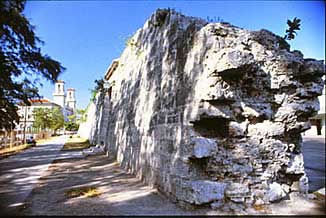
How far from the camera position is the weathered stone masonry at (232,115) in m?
3.96

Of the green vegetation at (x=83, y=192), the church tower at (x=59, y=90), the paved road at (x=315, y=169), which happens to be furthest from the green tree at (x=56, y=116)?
the paved road at (x=315, y=169)

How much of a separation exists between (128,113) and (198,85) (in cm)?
443

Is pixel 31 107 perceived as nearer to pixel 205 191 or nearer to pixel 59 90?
pixel 59 90

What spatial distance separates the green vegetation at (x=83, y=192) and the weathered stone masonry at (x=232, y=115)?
130 cm

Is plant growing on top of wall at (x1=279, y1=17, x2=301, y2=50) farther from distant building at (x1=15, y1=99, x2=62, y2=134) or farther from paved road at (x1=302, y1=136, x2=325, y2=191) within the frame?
distant building at (x1=15, y1=99, x2=62, y2=134)

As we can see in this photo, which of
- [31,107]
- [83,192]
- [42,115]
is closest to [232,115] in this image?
[83,192]

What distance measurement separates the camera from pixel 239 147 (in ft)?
13.5

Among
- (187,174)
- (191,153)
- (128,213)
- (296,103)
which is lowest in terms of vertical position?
(128,213)

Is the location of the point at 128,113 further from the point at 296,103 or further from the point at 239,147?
the point at 296,103

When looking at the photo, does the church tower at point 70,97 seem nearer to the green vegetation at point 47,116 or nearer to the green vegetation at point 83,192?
the green vegetation at point 83,192

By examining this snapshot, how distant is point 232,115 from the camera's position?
13.7 feet

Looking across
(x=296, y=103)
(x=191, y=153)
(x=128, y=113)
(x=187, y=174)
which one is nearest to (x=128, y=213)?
(x=187, y=174)

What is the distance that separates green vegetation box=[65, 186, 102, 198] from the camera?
15.6 ft

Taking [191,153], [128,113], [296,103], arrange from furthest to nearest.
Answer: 1. [128,113]
2. [296,103]
3. [191,153]
